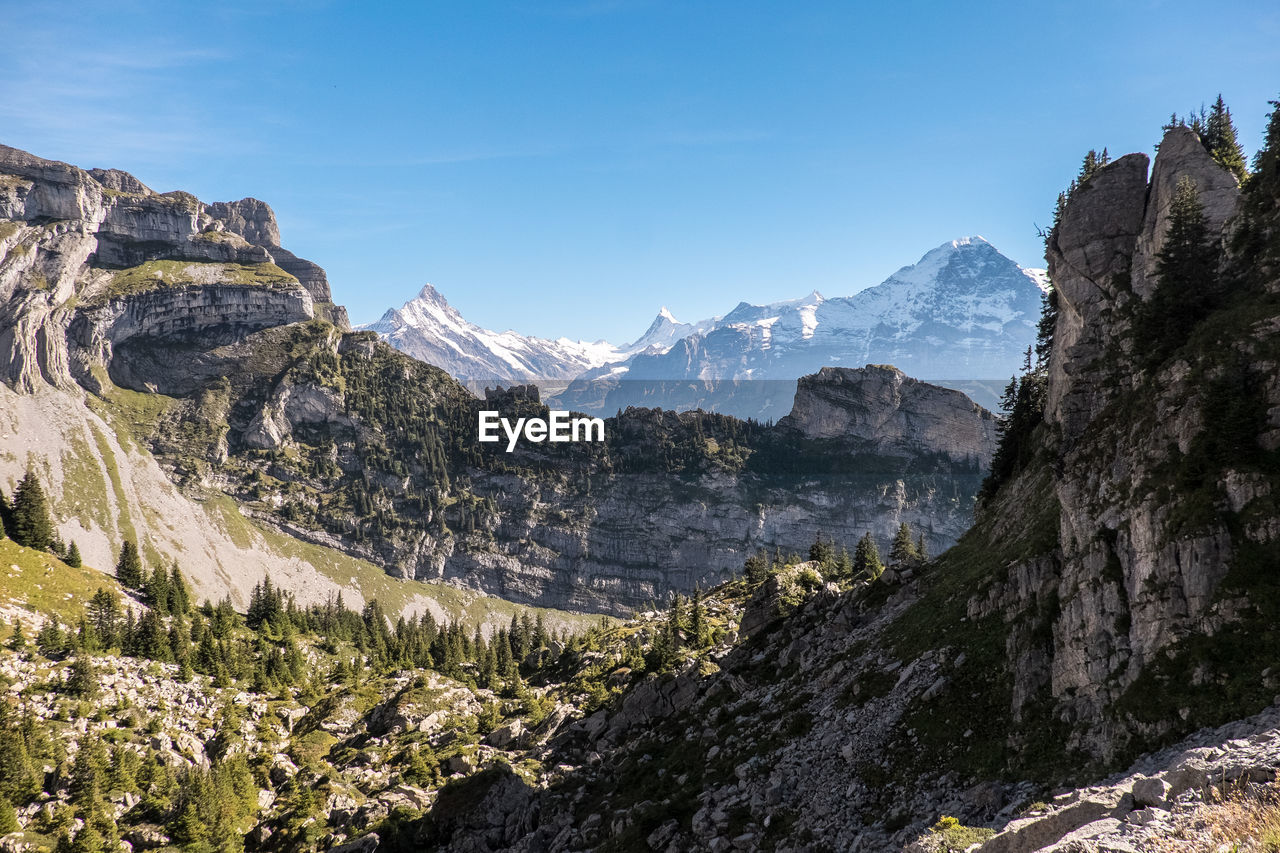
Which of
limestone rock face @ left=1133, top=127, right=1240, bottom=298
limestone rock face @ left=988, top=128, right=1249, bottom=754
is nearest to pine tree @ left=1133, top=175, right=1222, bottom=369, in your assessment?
limestone rock face @ left=988, top=128, right=1249, bottom=754

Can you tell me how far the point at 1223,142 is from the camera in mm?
64000

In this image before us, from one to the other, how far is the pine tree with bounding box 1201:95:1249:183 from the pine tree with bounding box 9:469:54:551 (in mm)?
185799

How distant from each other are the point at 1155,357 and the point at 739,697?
134 ft

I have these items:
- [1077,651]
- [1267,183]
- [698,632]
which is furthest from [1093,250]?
[698,632]

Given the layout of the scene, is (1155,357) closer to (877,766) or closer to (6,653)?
→ (877,766)

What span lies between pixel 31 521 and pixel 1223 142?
18972cm

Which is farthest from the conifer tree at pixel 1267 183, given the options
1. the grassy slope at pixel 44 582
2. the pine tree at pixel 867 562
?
the grassy slope at pixel 44 582

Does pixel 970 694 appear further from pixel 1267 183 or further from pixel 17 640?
pixel 17 640

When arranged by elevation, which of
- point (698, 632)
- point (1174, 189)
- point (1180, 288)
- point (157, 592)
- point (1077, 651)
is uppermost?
point (1174, 189)

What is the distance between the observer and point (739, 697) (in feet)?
201

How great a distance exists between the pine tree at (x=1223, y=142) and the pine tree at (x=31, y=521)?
7315 inches

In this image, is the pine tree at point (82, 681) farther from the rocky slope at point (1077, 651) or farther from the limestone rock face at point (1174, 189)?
the limestone rock face at point (1174, 189)

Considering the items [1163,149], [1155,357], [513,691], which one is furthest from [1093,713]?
[513,691]

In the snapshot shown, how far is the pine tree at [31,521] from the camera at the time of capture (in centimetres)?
13200
